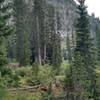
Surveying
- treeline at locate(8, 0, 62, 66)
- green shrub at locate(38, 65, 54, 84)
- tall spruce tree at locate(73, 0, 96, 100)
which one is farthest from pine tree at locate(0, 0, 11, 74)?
treeline at locate(8, 0, 62, 66)

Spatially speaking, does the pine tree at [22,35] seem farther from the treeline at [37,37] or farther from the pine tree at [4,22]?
the pine tree at [4,22]

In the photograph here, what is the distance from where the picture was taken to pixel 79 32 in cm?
5578

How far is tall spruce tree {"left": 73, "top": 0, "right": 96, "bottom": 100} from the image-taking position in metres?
43.0

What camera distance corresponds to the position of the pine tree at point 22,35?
69438 mm

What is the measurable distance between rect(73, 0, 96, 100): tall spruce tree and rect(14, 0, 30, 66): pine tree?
15.5 m

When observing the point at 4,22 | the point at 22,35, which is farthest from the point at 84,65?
the point at 22,35

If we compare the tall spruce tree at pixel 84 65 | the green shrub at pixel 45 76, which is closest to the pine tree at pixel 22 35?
the tall spruce tree at pixel 84 65

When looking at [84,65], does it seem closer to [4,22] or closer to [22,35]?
[4,22]

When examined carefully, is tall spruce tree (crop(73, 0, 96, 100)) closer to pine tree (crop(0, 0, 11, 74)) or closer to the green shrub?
the green shrub

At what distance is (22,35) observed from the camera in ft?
270

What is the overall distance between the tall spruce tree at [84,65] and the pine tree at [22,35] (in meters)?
15.5

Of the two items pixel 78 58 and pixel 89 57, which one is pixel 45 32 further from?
pixel 78 58

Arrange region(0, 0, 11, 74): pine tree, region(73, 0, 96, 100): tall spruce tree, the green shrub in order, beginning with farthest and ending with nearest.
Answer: the green shrub → region(73, 0, 96, 100): tall spruce tree → region(0, 0, 11, 74): pine tree

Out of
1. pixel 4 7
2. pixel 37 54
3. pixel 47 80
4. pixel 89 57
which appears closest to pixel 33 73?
pixel 47 80
